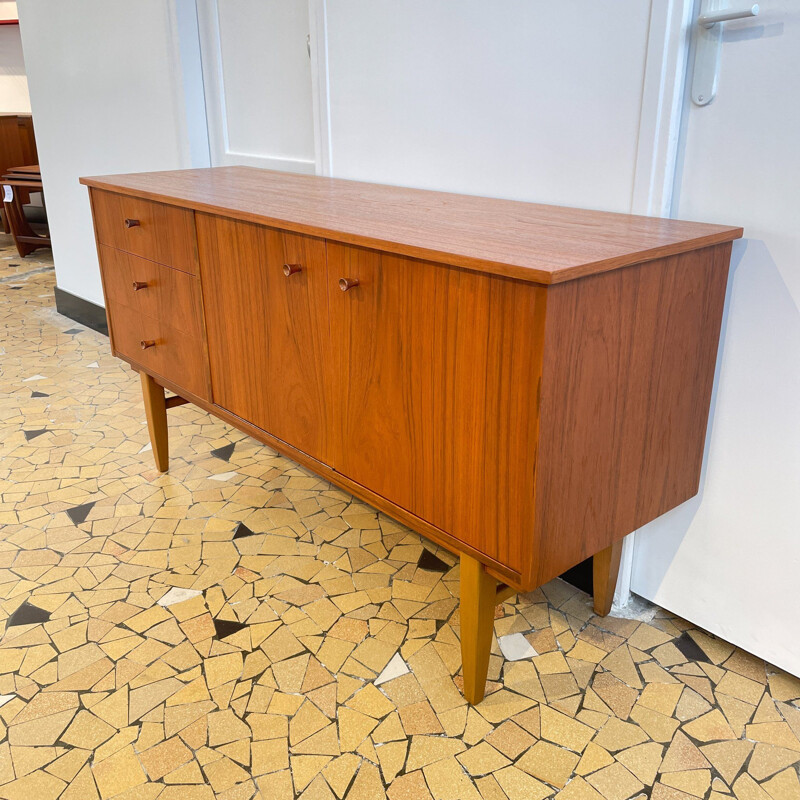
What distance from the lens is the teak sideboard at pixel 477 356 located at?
116cm

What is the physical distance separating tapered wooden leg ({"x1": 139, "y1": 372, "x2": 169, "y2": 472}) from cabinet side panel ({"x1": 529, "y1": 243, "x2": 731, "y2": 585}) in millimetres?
1429

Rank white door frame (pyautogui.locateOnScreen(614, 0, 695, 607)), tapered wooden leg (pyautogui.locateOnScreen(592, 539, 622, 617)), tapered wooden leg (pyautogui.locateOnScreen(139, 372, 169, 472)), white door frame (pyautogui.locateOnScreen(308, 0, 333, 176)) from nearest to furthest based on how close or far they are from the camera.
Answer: white door frame (pyautogui.locateOnScreen(614, 0, 695, 607)), tapered wooden leg (pyautogui.locateOnScreen(592, 539, 622, 617)), white door frame (pyautogui.locateOnScreen(308, 0, 333, 176)), tapered wooden leg (pyautogui.locateOnScreen(139, 372, 169, 472))

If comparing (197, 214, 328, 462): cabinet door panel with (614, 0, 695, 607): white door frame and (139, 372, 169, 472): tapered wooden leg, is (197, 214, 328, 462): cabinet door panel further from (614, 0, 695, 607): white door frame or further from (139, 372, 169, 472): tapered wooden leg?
(614, 0, 695, 607): white door frame

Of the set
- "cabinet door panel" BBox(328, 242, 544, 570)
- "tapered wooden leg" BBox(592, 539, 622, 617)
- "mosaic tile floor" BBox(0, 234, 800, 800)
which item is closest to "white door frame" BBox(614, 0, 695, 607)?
"cabinet door panel" BBox(328, 242, 544, 570)

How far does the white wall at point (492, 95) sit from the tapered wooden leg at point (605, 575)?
0.71 m

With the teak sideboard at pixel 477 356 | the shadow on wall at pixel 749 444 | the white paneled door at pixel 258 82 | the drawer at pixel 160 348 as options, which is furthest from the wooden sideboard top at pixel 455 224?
the white paneled door at pixel 258 82

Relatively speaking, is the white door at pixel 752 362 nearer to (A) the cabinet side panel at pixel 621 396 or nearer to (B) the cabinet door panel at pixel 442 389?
(A) the cabinet side panel at pixel 621 396

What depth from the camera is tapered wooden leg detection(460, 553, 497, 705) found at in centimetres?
138

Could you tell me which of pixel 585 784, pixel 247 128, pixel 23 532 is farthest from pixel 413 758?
pixel 247 128

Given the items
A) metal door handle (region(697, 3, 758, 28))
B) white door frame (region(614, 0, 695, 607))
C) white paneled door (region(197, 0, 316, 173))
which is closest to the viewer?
metal door handle (region(697, 3, 758, 28))

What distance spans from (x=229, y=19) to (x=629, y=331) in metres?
2.06

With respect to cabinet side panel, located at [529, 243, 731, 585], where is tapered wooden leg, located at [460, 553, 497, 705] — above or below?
below

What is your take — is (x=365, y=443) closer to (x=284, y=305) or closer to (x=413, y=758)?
(x=284, y=305)

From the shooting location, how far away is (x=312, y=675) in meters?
1.56
